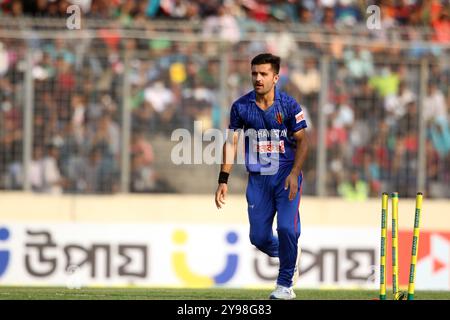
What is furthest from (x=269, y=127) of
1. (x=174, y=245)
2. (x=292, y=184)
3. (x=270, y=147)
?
(x=174, y=245)

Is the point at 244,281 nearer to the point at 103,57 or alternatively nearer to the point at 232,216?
the point at 232,216

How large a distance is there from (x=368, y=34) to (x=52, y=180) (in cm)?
530

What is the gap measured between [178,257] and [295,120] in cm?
572

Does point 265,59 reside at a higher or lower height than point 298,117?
higher

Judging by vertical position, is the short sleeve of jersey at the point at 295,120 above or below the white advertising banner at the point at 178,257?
above

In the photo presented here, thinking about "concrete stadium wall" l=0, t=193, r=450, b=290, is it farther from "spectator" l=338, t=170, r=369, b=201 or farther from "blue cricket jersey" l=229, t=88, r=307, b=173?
"blue cricket jersey" l=229, t=88, r=307, b=173

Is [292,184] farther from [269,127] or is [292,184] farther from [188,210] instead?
[188,210]

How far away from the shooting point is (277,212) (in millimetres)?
11633

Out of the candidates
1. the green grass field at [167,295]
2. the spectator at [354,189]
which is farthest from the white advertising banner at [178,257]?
the green grass field at [167,295]

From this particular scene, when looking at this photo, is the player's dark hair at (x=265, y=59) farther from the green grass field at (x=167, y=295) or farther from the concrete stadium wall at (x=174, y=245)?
the concrete stadium wall at (x=174, y=245)

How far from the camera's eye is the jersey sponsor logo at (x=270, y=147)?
1161 cm

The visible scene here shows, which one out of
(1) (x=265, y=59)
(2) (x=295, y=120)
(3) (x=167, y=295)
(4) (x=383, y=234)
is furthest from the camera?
(3) (x=167, y=295)

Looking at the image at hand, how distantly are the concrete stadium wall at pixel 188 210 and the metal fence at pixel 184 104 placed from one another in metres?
0.18
